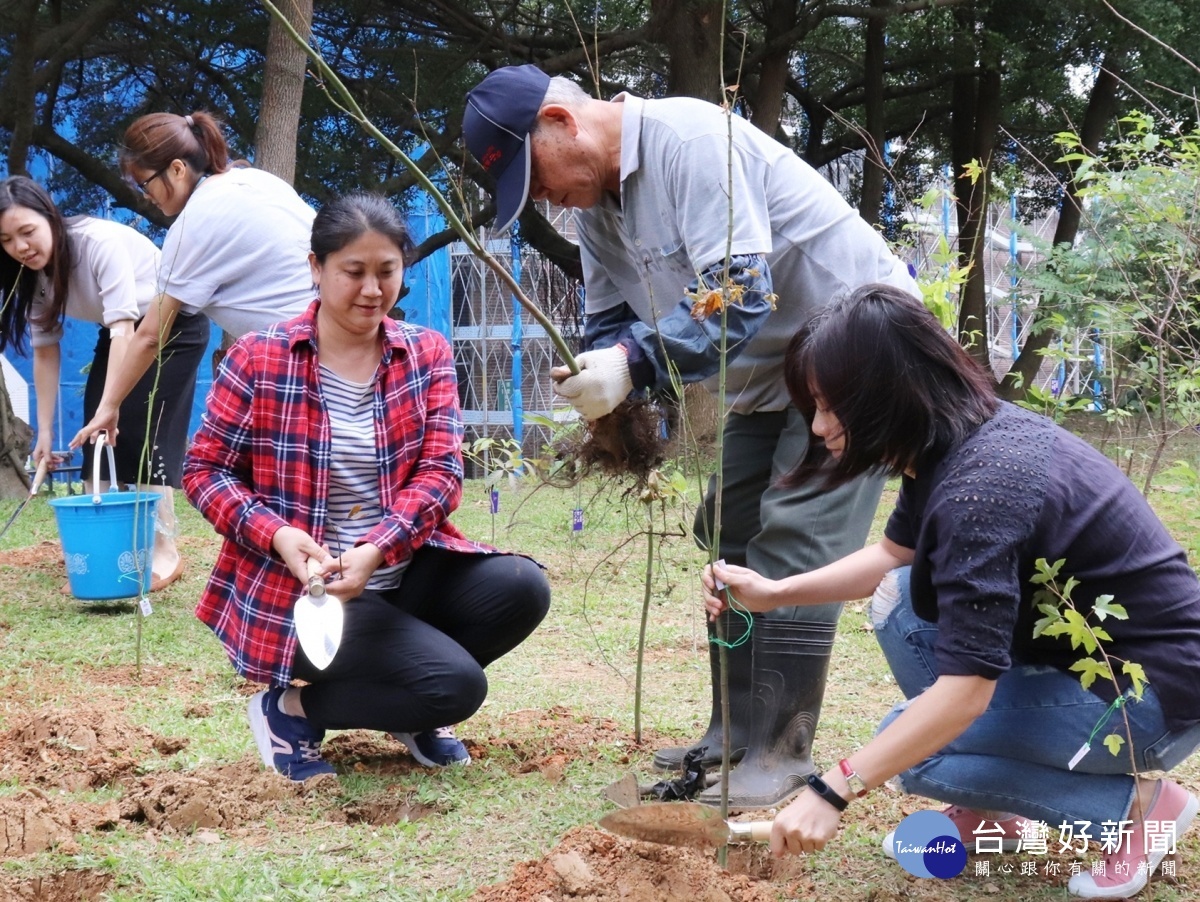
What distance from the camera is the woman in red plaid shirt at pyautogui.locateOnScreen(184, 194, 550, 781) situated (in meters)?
2.50

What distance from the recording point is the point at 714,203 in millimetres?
2258

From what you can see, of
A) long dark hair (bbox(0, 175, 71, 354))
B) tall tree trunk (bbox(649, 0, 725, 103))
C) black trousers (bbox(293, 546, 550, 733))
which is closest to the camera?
black trousers (bbox(293, 546, 550, 733))

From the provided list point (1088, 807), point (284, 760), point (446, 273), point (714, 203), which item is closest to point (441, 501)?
point (284, 760)

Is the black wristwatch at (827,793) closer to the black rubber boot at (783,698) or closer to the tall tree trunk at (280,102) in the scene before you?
the black rubber boot at (783,698)

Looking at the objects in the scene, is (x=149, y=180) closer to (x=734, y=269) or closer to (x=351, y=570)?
(x=351, y=570)

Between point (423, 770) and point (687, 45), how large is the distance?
6874mm

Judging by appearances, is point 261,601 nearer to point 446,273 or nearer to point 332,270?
point 332,270

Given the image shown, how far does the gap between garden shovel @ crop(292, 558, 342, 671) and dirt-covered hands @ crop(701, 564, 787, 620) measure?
2.55 feet

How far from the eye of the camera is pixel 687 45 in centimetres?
847

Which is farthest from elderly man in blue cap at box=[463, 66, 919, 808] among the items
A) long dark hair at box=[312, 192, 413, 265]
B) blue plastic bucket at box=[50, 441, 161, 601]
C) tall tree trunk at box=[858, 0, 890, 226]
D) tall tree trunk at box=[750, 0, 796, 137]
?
tall tree trunk at box=[858, 0, 890, 226]

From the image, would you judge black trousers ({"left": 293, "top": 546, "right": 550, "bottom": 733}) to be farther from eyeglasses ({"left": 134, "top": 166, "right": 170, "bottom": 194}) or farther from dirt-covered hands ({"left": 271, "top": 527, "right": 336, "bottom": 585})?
eyeglasses ({"left": 134, "top": 166, "right": 170, "bottom": 194})

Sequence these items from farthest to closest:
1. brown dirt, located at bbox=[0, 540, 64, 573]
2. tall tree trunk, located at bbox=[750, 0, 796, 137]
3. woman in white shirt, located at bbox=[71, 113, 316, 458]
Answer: tall tree trunk, located at bbox=[750, 0, 796, 137]
brown dirt, located at bbox=[0, 540, 64, 573]
woman in white shirt, located at bbox=[71, 113, 316, 458]

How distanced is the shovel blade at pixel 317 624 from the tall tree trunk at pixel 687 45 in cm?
667

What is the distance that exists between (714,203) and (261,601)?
1.22 meters
